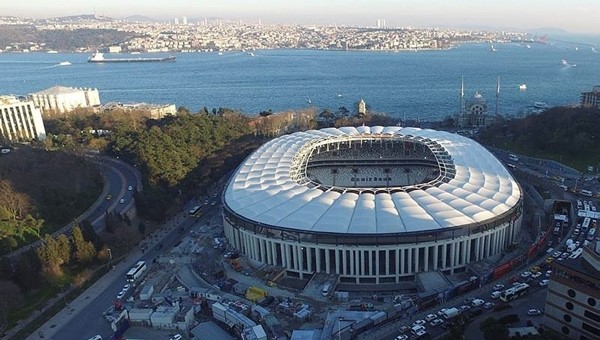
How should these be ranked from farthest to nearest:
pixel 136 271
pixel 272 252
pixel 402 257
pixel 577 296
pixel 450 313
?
pixel 136 271, pixel 272 252, pixel 402 257, pixel 450 313, pixel 577 296

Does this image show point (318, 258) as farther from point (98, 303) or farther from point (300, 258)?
point (98, 303)

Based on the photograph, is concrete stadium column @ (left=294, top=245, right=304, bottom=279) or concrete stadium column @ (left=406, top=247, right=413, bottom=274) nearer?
concrete stadium column @ (left=406, top=247, right=413, bottom=274)

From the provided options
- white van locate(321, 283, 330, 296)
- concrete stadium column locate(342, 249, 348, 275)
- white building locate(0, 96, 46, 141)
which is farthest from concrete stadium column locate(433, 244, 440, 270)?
white building locate(0, 96, 46, 141)

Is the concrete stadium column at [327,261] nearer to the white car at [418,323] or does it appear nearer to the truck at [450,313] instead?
the white car at [418,323]

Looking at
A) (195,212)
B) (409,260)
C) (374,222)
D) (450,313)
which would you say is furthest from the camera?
(195,212)

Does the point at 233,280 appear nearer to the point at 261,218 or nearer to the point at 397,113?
the point at 261,218

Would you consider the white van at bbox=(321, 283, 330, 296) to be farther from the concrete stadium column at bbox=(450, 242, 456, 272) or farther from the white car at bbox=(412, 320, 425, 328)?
the concrete stadium column at bbox=(450, 242, 456, 272)

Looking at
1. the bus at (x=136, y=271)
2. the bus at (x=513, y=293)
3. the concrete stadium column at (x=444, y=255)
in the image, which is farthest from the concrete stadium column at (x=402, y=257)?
the bus at (x=136, y=271)

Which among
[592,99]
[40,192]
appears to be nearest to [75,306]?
[40,192]
